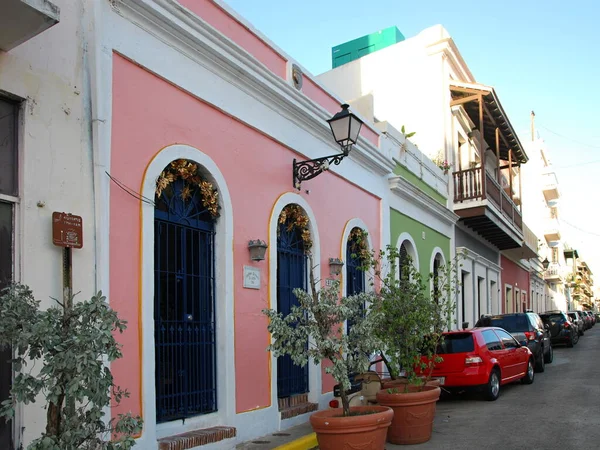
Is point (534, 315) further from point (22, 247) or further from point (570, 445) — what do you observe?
point (22, 247)

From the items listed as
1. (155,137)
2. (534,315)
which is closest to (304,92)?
(155,137)

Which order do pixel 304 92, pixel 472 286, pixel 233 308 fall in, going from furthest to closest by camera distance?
1. pixel 472 286
2. pixel 304 92
3. pixel 233 308

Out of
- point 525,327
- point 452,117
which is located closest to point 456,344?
point 525,327

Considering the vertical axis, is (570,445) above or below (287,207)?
below

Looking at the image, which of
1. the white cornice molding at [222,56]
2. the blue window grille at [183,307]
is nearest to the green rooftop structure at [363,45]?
the white cornice molding at [222,56]

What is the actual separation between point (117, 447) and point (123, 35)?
14.8 feet

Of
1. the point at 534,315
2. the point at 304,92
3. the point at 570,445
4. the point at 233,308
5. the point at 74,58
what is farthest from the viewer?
the point at 534,315

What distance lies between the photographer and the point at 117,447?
13.3 feet

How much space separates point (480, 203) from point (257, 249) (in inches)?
482

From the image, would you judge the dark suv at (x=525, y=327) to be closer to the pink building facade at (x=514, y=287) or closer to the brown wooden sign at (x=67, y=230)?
the brown wooden sign at (x=67, y=230)

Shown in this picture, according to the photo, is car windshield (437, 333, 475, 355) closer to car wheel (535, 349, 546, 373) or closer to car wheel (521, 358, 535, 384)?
car wheel (521, 358, 535, 384)

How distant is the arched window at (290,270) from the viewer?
984 cm

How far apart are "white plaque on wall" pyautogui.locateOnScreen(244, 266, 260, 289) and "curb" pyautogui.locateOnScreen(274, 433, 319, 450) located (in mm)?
2094

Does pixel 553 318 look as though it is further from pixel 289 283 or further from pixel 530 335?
pixel 289 283
